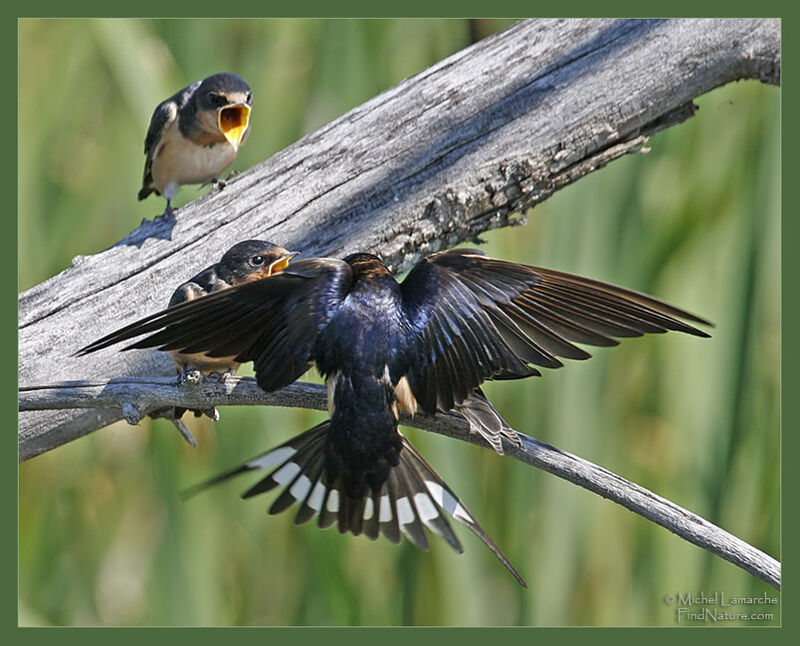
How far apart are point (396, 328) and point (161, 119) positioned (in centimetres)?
96

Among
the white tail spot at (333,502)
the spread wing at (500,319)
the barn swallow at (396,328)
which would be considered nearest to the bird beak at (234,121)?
the barn swallow at (396,328)

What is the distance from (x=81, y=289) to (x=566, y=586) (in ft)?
4.39

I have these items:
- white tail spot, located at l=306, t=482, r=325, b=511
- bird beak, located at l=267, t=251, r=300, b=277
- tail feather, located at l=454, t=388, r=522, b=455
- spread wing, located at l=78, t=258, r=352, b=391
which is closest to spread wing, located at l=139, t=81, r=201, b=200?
bird beak, located at l=267, t=251, r=300, b=277

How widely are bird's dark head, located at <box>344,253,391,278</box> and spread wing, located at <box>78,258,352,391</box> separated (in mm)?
31

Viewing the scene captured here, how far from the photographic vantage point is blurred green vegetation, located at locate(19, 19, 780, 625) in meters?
2.09

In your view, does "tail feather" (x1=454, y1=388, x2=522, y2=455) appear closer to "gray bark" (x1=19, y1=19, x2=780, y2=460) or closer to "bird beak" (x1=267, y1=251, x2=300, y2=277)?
"bird beak" (x1=267, y1=251, x2=300, y2=277)

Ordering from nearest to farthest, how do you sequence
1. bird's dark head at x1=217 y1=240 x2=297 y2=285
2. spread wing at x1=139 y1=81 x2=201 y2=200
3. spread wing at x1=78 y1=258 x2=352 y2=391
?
Result: spread wing at x1=78 y1=258 x2=352 y2=391 → bird's dark head at x1=217 y1=240 x2=297 y2=285 → spread wing at x1=139 y1=81 x2=201 y2=200

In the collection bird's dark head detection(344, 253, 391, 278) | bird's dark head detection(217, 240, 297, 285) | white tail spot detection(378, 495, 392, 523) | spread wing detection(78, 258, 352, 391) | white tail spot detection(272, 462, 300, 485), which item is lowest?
white tail spot detection(378, 495, 392, 523)

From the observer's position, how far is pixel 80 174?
2188 millimetres

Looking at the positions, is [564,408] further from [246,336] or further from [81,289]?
[81,289]

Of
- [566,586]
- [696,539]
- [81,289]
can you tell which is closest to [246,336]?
[81,289]

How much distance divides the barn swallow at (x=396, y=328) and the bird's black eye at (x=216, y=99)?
0.56m

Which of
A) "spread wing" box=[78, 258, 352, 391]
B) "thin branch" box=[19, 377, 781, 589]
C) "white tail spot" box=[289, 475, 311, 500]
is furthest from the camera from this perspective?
"white tail spot" box=[289, 475, 311, 500]

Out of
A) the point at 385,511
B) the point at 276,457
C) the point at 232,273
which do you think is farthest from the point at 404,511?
the point at 232,273
